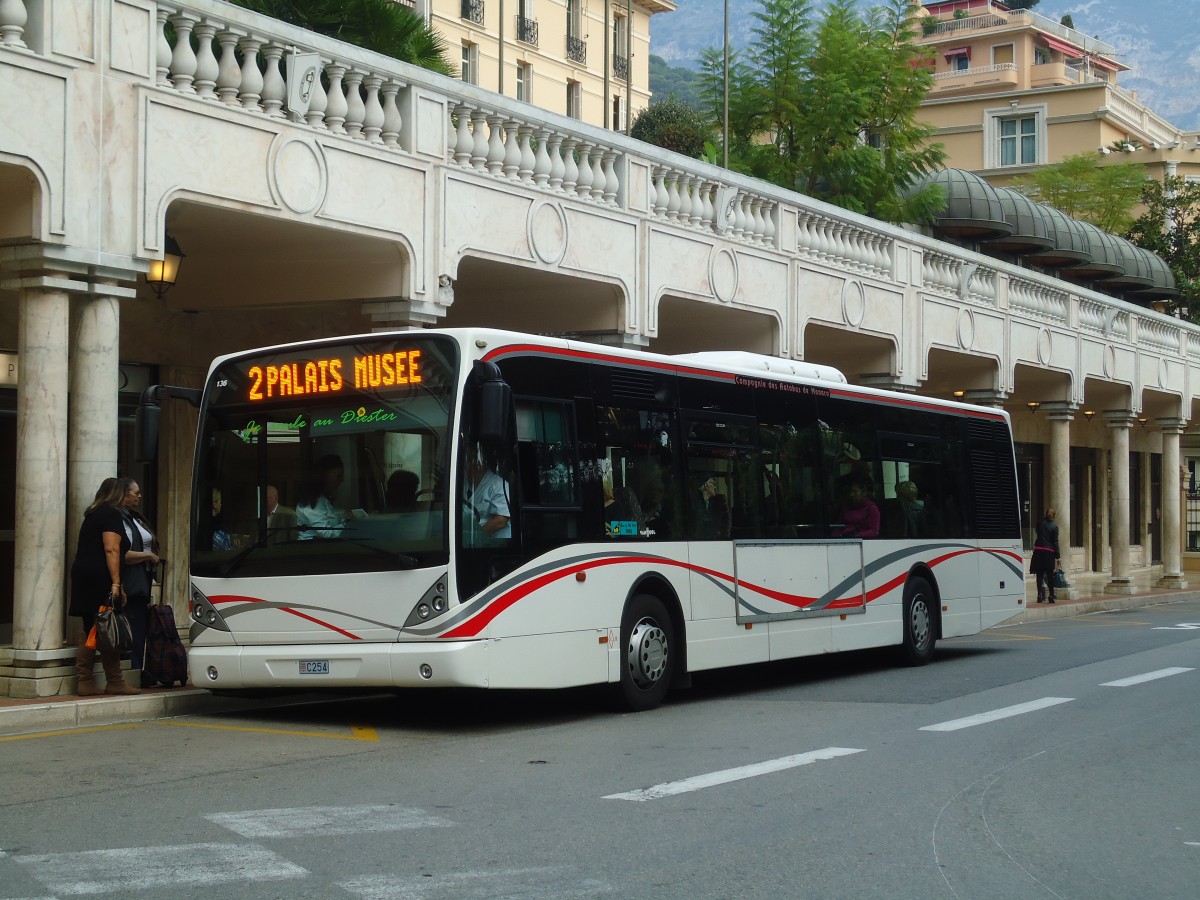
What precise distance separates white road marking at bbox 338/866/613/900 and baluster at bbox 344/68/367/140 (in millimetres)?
9995

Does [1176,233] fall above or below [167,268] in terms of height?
above

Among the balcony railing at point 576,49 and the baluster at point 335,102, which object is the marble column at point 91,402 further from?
the balcony railing at point 576,49

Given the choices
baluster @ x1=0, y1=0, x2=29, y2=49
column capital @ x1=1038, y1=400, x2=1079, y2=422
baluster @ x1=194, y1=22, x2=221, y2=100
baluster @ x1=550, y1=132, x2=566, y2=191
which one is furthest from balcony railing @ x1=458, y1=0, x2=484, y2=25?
baluster @ x1=0, y1=0, x2=29, y2=49

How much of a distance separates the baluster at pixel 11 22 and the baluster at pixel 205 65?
1805 mm

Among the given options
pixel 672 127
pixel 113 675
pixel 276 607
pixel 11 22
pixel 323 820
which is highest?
pixel 672 127

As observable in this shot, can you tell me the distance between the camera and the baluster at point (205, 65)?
45.2 ft

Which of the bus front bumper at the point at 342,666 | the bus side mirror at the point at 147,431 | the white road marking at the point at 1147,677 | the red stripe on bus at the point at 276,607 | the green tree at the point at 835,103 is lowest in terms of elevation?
the white road marking at the point at 1147,677

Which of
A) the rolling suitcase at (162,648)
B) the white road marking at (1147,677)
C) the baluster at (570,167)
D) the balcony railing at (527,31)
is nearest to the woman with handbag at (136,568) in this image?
the rolling suitcase at (162,648)

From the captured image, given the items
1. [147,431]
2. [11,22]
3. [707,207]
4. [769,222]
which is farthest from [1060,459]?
[11,22]

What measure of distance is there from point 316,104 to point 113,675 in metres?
5.46

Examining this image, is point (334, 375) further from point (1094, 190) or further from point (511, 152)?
point (1094, 190)

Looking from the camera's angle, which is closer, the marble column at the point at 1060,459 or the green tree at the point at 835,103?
the marble column at the point at 1060,459

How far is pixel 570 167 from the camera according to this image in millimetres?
17984

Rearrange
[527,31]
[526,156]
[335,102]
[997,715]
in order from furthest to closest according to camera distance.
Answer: [527,31], [526,156], [335,102], [997,715]
